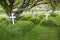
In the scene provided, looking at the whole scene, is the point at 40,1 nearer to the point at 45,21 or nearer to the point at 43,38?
the point at 45,21

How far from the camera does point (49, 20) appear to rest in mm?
16734

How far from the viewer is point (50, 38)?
33.4 feet

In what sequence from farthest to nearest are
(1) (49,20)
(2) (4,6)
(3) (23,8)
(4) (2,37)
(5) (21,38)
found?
(1) (49,20) → (3) (23,8) → (2) (4,6) → (5) (21,38) → (4) (2,37)

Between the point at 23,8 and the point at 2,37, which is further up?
the point at 23,8

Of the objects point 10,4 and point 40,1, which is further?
point 40,1

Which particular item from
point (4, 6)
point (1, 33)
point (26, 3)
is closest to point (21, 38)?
point (1, 33)

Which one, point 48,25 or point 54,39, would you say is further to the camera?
point 48,25

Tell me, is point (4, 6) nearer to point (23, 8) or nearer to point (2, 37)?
point (23, 8)

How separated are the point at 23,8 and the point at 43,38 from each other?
5.92 metres

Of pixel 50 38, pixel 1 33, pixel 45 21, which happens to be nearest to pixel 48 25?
pixel 45 21

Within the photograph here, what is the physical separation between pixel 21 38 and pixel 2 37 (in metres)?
1.08

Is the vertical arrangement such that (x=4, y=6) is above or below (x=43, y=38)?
above

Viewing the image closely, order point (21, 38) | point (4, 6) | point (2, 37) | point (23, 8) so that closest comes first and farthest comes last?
point (2, 37) → point (21, 38) → point (4, 6) → point (23, 8)

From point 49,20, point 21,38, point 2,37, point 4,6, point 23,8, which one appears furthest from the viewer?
point 49,20
